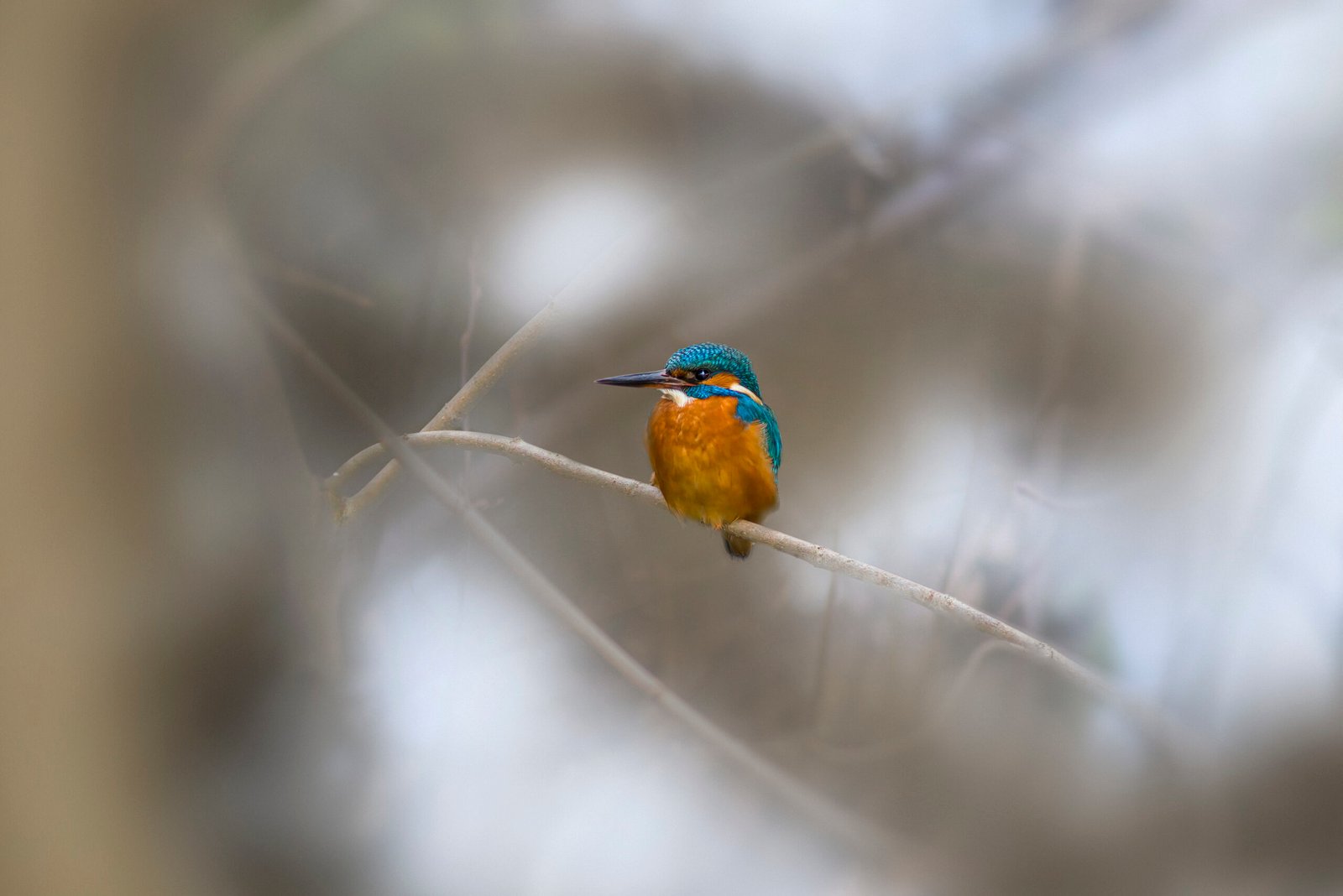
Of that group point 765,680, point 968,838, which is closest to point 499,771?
point 765,680

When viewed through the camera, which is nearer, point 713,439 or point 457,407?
point 457,407

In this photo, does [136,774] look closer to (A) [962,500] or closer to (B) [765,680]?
(B) [765,680]

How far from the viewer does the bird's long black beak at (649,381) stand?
0.53m

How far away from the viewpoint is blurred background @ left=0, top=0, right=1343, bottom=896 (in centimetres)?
42

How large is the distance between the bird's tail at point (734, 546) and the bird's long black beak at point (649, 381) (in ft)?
0.31

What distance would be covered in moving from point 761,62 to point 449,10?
19cm

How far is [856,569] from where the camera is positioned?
0.51m

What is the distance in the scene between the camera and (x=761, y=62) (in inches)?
23.0

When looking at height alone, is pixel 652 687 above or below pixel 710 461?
below

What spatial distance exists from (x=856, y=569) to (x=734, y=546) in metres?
0.08

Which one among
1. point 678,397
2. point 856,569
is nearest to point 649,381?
point 678,397

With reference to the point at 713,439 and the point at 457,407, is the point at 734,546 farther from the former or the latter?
the point at 457,407

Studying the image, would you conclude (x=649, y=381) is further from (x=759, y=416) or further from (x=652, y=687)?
(x=652, y=687)

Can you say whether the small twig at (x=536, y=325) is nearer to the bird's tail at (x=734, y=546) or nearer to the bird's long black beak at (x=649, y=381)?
the bird's long black beak at (x=649, y=381)
